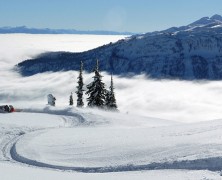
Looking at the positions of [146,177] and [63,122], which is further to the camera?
[63,122]

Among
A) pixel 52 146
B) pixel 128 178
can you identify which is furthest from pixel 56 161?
pixel 128 178

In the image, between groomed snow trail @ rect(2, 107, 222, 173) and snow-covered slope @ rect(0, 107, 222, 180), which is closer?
snow-covered slope @ rect(0, 107, 222, 180)

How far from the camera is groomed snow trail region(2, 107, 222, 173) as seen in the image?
71.3 feet

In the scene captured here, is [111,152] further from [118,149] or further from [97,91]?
[97,91]

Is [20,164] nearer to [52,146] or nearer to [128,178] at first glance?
[52,146]

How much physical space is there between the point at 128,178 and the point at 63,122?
22787 mm

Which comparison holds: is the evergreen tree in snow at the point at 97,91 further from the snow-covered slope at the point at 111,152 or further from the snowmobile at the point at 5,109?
the snow-covered slope at the point at 111,152

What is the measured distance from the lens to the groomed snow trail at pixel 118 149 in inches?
855

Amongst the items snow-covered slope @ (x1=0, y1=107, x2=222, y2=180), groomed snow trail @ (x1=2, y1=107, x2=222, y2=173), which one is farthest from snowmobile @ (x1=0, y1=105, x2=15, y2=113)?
groomed snow trail @ (x1=2, y1=107, x2=222, y2=173)

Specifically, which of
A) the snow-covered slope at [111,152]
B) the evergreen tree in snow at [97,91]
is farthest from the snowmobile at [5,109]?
the evergreen tree in snow at [97,91]

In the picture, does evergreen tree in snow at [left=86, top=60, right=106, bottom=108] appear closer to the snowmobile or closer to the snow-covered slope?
the snowmobile

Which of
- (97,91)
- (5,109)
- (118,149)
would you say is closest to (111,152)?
(118,149)

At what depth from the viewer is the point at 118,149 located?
84.3 feet

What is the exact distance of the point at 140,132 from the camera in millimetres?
32062
